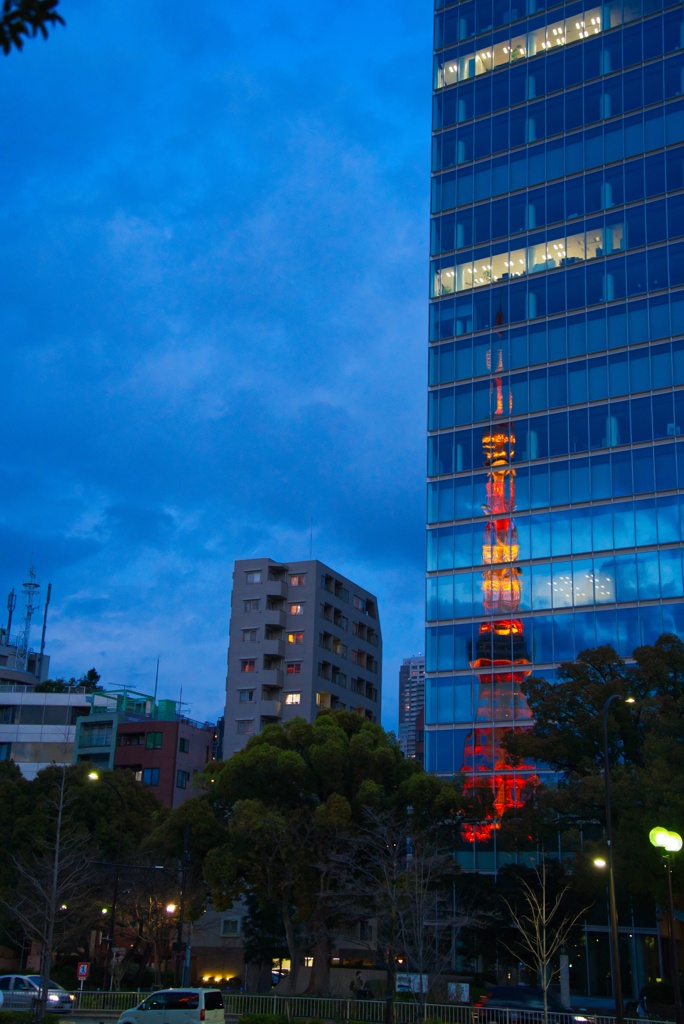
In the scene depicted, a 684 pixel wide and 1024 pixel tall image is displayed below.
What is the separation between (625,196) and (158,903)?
2041 inches

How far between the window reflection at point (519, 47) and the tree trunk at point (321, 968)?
6021cm

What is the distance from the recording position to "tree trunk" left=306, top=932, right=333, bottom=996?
5128 centimetres

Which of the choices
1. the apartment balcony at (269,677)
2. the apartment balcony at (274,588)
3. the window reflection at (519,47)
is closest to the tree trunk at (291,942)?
the apartment balcony at (269,677)

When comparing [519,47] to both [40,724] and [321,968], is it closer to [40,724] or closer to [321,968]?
[321,968]

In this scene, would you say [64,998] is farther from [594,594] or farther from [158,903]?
[594,594]

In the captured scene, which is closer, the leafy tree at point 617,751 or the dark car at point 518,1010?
the dark car at point 518,1010

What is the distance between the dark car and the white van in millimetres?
8821

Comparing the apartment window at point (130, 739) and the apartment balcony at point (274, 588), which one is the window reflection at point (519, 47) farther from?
the apartment window at point (130, 739)

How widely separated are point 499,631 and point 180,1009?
120ft

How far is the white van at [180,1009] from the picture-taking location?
119 ft

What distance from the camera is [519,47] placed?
78938mm

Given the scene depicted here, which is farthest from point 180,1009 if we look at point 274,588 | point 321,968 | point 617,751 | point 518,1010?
point 274,588

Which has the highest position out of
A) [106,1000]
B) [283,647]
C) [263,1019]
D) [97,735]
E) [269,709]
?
[283,647]

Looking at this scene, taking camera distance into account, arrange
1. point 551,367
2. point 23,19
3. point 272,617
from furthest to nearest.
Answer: point 272,617 → point 551,367 → point 23,19
